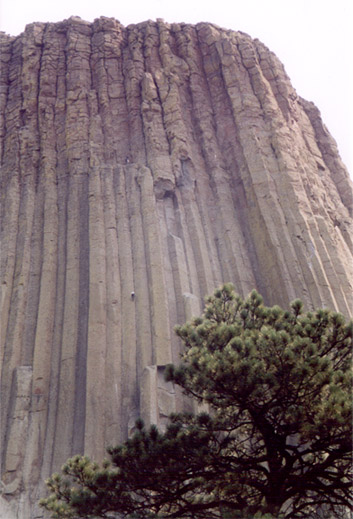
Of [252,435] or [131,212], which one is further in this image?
[131,212]

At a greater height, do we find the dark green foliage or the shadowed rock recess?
the shadowed rock recess

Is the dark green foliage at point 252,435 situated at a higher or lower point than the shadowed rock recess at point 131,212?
lower

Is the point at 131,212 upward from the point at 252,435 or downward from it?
upward

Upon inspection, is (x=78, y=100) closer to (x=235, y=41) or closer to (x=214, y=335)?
(x=235, y=41)

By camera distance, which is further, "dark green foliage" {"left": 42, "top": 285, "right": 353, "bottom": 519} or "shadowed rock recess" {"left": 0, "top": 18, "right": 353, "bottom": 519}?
"shadowed rock recess" {"left": 0, "top": 18, "right": 353, "bottom": 519}

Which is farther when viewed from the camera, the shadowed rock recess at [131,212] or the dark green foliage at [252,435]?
the shadowed rock recess at [131,212]
